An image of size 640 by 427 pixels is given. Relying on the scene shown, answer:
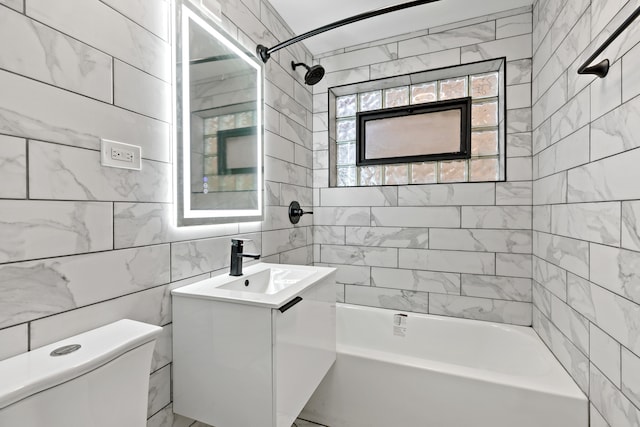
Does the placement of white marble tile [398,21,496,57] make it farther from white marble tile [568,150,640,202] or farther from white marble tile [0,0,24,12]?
white marble tile [0,0,24,12]

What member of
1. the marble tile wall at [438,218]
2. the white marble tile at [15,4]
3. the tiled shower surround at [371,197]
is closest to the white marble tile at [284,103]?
the tiled shower surround at [371,197]

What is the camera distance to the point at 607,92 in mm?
1166

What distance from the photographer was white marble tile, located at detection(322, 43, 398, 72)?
2404 millimetres

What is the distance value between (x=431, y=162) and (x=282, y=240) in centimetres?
136

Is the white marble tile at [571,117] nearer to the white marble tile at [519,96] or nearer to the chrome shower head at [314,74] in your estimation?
the white marble tile at [519,96]

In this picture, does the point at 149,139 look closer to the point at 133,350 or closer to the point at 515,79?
the point at 133,350

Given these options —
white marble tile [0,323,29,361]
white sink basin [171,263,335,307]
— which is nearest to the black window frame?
white sink basin [171,263,335,307]

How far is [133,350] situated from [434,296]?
2.04 metres

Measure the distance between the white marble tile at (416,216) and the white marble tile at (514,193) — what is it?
30 cm

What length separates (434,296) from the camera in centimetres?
230

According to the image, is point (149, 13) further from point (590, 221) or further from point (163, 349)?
point (590, 221)

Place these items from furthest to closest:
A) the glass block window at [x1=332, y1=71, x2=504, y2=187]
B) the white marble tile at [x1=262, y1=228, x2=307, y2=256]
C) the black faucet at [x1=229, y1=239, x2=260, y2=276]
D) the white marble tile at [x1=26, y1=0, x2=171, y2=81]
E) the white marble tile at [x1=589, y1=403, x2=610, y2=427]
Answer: the glass block window at [x1=332, y1=71, x2=504, y2=187]
the white marble tile at [x1=262, y1=228, x2=307, y2=256]
the black faucet at [x1=229, y1=239, x2=260, y2=276]
the white marble tile at [x1=589, y1=403, x2=610, y2=427]
the white marble tile at [x1=26, y1=0, x2=171, y2=81]

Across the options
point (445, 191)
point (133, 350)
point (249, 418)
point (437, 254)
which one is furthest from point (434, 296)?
point (133, 350)

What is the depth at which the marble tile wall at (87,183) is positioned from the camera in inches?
31.4
